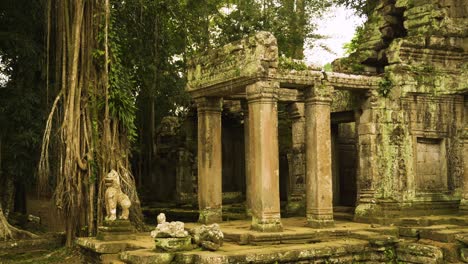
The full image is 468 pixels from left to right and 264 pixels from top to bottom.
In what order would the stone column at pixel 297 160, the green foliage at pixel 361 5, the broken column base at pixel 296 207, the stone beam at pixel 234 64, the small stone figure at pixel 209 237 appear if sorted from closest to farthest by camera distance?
1. the small stone figure at pixel 209 237
2. the stone beam at pixel 234 64
3. the broken column base at pixel 296 207
4. the stone column at pixel 297 160
5. the green foliage at pixel 361 5

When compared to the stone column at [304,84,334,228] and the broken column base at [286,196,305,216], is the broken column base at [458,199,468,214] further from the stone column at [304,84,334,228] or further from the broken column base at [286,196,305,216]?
the broken column base at [286,196,305,216]

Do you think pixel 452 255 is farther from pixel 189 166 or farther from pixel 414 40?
pixel 189 166

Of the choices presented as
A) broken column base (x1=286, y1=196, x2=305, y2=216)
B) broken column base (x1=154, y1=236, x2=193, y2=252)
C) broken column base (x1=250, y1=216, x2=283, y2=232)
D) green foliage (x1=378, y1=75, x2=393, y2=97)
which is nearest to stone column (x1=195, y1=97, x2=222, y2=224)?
broken column base (x1=250, y1=216, x2=283, y2=232)

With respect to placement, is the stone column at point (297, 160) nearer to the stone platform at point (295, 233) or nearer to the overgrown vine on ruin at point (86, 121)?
the stone platform at point (295, 233)

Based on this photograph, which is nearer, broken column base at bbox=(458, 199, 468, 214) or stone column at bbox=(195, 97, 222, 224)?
broken column base at bbox=(458, 199, 468, 214)

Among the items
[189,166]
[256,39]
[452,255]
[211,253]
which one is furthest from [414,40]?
[189,166]

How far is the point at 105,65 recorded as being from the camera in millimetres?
10922

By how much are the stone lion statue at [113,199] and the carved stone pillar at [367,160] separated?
4.53 metres

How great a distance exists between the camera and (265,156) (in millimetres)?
9008

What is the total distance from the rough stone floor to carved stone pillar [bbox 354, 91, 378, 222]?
2.77ft

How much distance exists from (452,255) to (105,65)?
7.19 meters

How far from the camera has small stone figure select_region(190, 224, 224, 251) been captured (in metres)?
7.89

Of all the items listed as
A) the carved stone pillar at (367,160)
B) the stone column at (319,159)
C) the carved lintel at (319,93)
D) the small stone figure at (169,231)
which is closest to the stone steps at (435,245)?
the carved stone pillar at (367,160)

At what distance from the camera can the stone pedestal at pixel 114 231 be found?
9500 millimetres
